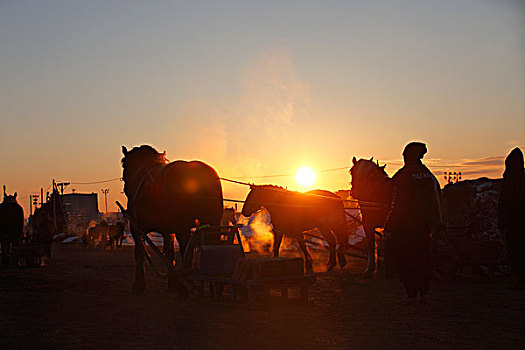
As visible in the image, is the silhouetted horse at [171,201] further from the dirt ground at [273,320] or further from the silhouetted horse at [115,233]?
the silhouetted horse at [115,233]

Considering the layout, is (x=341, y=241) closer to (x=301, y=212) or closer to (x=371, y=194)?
(x=301, y=212)

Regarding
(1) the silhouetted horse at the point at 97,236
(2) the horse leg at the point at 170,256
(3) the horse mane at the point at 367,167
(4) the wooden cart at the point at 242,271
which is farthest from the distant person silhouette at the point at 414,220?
(1) the silhouetted horse at the point at 97,236

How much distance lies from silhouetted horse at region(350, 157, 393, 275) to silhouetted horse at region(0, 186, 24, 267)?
540 inches

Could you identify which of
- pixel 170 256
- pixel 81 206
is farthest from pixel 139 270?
pixel 81 206

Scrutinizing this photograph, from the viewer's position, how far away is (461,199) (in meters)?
22.2

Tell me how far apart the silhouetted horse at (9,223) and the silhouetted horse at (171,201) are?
36.8 feet

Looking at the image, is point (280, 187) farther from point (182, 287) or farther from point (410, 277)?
point (410, 277)

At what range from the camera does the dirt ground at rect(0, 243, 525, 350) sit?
21.8ft

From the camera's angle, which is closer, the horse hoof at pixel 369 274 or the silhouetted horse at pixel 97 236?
the horse hoof at pixel 369 274

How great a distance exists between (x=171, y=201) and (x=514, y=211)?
281 inches

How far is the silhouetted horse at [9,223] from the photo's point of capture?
71.2 feet

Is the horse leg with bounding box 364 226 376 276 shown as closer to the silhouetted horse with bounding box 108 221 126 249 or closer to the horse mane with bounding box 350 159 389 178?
the horse mane with bounding box 350 159 389 178

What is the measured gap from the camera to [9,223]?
2175cm

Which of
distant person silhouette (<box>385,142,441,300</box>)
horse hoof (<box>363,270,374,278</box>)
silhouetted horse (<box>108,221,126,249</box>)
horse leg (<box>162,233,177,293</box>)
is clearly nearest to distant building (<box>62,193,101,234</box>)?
silhouetted horse (<box>108,221,126,249</box>)
